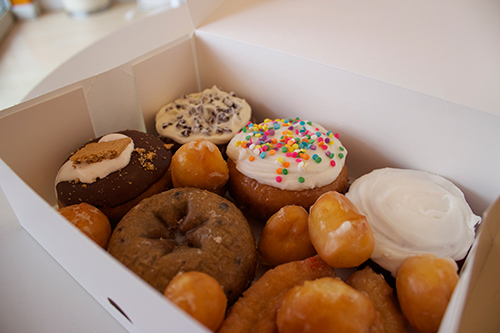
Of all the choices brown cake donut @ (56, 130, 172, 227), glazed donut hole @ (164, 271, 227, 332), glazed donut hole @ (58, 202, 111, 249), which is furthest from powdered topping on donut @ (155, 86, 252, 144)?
glazed donut hole @ (164, 271, 227, 332)

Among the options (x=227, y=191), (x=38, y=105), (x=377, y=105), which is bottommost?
(x=227, y=191)

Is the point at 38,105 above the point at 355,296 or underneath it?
above

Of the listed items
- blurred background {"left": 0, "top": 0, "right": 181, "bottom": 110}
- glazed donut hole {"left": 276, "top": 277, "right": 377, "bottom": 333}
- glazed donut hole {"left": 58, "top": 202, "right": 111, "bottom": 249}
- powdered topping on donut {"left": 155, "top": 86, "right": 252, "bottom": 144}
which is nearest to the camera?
glazed donut hole {"left": 276, "top": 277, "right": 377, "bottom": 333}

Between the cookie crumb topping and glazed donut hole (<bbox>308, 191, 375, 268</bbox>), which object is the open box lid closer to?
the cookie crumb topping

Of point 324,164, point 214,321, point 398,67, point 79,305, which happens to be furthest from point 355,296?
point 398,67

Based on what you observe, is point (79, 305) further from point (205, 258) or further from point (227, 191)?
point (227, 191)

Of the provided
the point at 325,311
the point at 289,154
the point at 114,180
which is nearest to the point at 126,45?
the point at 114,180

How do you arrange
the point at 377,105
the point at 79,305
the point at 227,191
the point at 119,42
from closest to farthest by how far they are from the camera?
the point at 79,305
the point at 377,105
the point at 227,191
the point at 119,42
